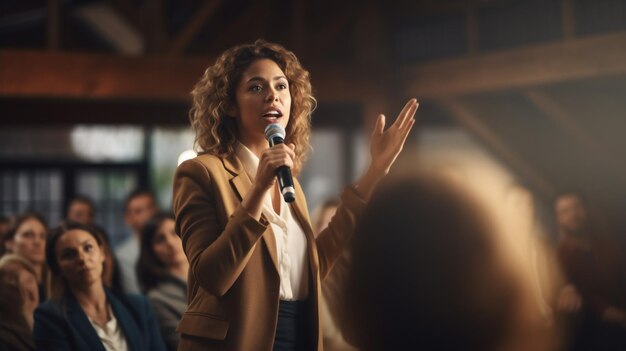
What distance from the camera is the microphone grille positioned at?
1558 millimetres

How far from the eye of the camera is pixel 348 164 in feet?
31.3

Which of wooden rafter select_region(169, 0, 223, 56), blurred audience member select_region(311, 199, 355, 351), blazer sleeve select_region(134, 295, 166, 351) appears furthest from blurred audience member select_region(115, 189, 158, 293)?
blazer sleeve select_region(134, 295, 166, 351)

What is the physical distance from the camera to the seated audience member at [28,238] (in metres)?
3.97

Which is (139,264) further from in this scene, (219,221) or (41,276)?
(219,221)

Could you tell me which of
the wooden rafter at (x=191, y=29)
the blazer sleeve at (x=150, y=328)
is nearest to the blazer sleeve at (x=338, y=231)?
the blazer sleeve at (x=150, y=328)

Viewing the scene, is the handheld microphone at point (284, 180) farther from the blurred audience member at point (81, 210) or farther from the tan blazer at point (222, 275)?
the blurred audience member at point (81, 210)

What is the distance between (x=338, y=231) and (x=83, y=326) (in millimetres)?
1229

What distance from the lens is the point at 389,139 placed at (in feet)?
5.46

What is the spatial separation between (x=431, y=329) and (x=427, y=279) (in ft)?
0.14

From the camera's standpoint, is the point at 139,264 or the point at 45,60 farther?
the point at 45,60

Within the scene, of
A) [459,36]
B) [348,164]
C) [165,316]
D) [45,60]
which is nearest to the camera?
[165,316]

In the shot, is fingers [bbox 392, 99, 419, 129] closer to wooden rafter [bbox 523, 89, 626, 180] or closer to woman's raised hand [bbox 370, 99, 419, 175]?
woman's raised hand [bbox 370, 99, 419, 175]

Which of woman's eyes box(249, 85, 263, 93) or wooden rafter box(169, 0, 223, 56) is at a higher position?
wooden rafter box(169, 0, 223, 56)

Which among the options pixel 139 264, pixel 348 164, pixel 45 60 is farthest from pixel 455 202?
pixel 348 164
